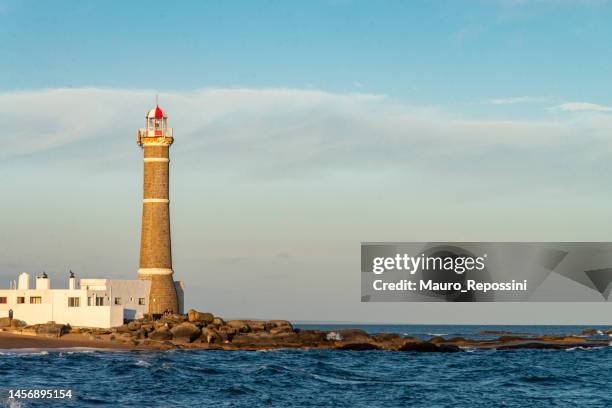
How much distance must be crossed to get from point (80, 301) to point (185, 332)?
1095cm

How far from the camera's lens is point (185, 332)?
85625mm

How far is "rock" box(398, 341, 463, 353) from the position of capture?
90.8m

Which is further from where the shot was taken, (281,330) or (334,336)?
(334,336)

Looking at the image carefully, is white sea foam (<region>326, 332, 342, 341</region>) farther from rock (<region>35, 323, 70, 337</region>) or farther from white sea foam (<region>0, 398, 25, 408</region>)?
white sea foam (<region>0, 398, 25, 408</region>)

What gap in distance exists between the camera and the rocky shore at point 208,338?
81.6 m

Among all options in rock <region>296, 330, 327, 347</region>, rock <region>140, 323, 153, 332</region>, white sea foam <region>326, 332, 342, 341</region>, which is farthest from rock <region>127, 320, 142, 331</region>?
white sea foam <region>326, 332, 342, 341</region>

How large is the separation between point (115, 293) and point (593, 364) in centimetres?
4356

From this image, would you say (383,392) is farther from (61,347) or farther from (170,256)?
(170,256)

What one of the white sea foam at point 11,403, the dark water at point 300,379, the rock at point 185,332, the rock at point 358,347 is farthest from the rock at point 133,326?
the white sea foam at point 11,403

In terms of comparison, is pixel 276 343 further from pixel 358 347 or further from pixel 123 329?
pixel 123 329

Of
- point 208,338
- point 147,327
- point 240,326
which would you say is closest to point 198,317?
point 240,326

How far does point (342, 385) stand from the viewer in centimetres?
5766

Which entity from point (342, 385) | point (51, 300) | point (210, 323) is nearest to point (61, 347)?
point (51, 300)

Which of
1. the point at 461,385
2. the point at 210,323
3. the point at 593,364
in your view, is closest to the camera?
the point at 461,385
